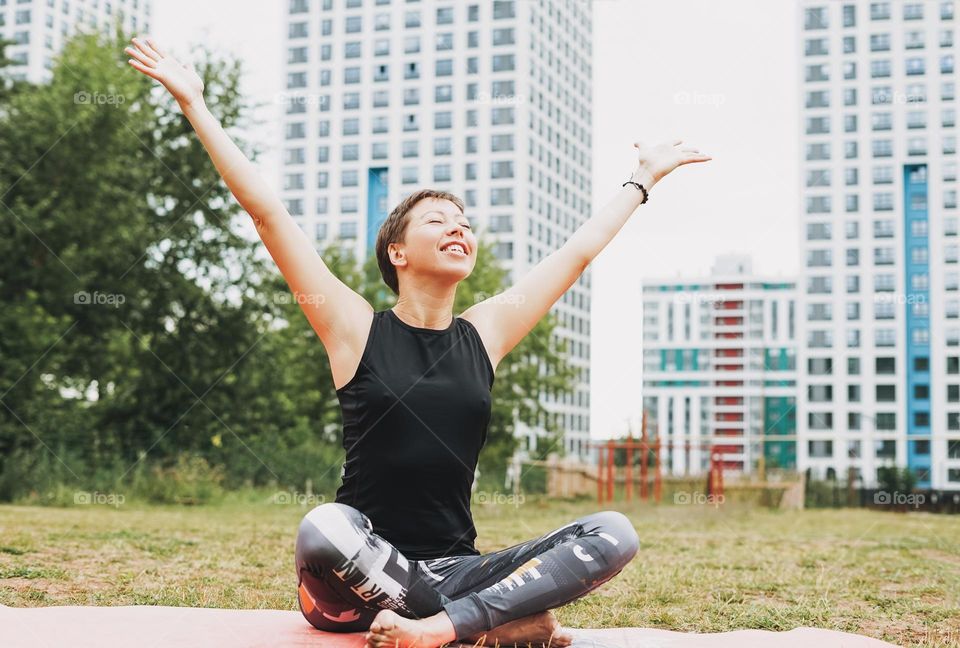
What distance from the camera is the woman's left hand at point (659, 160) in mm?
3152

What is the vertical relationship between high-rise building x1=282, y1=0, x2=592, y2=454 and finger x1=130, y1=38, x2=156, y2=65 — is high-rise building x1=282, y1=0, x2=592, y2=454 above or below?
above

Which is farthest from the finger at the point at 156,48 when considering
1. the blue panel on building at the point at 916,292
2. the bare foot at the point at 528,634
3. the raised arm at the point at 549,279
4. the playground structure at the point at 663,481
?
the blue panel on building at the point at 916,292

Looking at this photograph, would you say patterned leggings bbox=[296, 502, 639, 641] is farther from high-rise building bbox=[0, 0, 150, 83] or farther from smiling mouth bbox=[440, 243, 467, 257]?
high-rise building bbox=[0, 0, 150, 83]

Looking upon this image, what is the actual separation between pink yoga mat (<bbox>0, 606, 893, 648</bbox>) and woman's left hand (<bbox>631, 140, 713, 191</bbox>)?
1440mm

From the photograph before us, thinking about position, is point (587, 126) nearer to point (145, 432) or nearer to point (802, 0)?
point (802, 0)

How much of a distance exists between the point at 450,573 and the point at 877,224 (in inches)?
2919

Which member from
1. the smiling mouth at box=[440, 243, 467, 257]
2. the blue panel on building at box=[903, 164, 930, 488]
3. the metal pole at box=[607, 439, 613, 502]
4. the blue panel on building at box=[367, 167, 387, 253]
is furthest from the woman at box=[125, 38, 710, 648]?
the blue panel on building at box=[903, 164, 930, 488]

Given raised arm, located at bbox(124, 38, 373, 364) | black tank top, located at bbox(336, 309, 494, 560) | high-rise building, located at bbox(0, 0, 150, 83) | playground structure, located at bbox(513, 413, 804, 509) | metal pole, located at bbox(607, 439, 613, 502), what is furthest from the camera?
high-rise building, located at bbox(0, 0, 150, 83)

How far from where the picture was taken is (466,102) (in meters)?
64.8

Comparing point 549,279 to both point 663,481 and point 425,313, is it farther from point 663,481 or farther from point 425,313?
point 663,481

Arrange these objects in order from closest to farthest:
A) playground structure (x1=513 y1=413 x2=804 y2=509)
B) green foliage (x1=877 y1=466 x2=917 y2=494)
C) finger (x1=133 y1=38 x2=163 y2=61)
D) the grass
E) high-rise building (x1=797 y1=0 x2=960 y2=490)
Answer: finger (x1=133 y1=38 x2=163 y2=61), the grass, playground structure (x1=513 y1=413 x2=804 y2=509), green foliage (x1=877 y1=466 x2=917 y2=494), high-rise building (x1=797 y1=0 x2=960 y2=490)

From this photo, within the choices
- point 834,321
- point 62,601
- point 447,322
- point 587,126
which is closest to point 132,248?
point 62,601

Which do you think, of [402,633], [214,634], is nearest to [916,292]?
[214,634]

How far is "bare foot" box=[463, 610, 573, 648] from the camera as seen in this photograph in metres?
2.40
